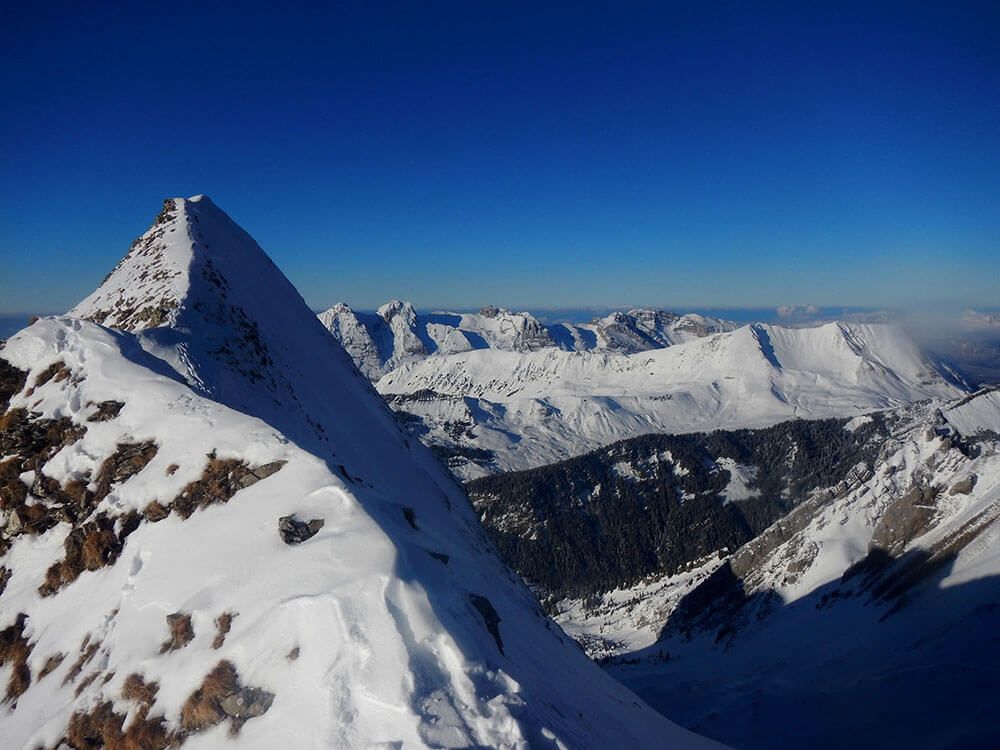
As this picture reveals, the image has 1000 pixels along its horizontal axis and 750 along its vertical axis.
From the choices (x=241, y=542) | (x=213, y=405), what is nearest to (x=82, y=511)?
(x=213, y=405)

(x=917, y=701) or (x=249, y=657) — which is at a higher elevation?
(x=249, y=657)

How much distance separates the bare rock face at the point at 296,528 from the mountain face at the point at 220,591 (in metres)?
0.06

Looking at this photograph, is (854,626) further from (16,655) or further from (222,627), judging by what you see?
(16,655)

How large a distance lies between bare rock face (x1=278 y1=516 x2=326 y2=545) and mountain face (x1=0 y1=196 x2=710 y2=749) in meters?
0.06

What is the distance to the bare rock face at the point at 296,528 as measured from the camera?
14102 mm

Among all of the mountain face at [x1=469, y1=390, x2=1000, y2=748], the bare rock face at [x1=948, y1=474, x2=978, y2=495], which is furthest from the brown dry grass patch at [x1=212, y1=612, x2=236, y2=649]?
the bare rock face at [x1=948, y1=474, x2=978, y2=495]

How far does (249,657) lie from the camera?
11.3m

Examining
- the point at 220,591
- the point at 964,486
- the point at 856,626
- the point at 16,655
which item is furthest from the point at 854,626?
the point at 16,655

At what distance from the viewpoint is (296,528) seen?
47.2 ft

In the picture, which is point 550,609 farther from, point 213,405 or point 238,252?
point 213,405

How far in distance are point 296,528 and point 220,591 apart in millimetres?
2179

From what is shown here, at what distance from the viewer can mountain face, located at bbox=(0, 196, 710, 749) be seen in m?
10.6

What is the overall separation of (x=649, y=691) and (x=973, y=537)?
120ft

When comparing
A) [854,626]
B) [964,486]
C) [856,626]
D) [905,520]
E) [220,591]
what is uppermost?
[220,591]
